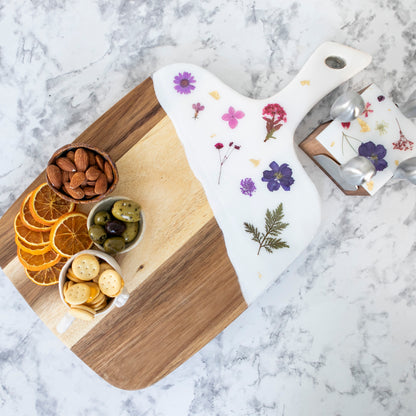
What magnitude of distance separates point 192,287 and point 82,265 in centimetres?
26

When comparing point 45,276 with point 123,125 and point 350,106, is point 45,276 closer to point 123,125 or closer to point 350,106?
point 123,125

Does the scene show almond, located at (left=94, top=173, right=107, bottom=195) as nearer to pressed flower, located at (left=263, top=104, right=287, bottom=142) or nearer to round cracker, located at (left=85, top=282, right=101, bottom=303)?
round cracker, located at (left=85, top=282, right=101, bottom=303)

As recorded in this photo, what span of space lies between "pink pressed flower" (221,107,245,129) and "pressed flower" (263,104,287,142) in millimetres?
65

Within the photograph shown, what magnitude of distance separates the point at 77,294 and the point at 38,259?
0.17 meters

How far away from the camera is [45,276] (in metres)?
0.83

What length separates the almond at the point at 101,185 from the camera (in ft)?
2.53

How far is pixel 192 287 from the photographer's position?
87 cm

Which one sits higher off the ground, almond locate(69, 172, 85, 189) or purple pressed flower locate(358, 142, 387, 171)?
almond locate(69, 172, 85, 189)

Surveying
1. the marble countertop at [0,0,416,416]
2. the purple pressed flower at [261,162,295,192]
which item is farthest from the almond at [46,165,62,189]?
the purple pressed flower at [261,162,295,192]

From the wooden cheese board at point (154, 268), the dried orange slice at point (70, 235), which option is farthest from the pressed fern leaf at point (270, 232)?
the dried orange slice at point (70, 235)

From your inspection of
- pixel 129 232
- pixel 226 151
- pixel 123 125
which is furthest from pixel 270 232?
pixel 123 125

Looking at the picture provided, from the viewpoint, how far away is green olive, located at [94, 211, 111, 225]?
79cm

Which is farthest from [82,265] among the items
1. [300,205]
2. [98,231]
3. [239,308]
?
[300,205]

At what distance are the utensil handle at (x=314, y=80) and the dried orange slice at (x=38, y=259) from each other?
624 mm
